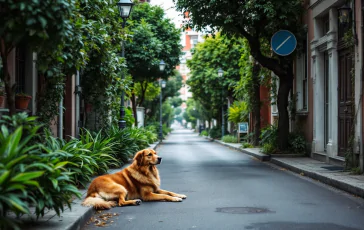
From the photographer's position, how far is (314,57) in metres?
18.2

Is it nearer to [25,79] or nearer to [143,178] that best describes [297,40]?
[25,79]

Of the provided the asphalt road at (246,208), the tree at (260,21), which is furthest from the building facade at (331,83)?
the asphalt road at (246,208)

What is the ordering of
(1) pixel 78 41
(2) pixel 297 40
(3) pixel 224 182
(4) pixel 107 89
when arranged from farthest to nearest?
(2) pixel 297 40
(4) pixel 107 89
(3) pixel 224 182
(1) pixel 78 41

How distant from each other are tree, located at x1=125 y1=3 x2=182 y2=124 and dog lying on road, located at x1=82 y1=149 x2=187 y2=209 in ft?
73.6

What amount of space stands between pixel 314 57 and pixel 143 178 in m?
11.1

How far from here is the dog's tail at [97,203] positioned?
816cm

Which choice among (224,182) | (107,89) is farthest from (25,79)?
(224,182)

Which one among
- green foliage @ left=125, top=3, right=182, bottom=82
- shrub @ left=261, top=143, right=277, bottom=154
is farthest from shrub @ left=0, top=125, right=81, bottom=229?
green foliage @ left=125, top=3, right=182, bottom=82

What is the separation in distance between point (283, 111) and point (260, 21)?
357 centimetres

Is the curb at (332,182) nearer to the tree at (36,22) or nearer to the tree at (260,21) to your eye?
the tree at (260,21)

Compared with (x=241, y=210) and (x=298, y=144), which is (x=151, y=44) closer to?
(x=298, y=144)

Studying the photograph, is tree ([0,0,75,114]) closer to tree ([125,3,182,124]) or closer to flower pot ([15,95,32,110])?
flower pot ([15,95,32,110])

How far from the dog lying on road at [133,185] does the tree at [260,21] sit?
9.83 meters

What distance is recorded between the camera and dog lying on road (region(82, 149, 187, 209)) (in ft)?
28.0
